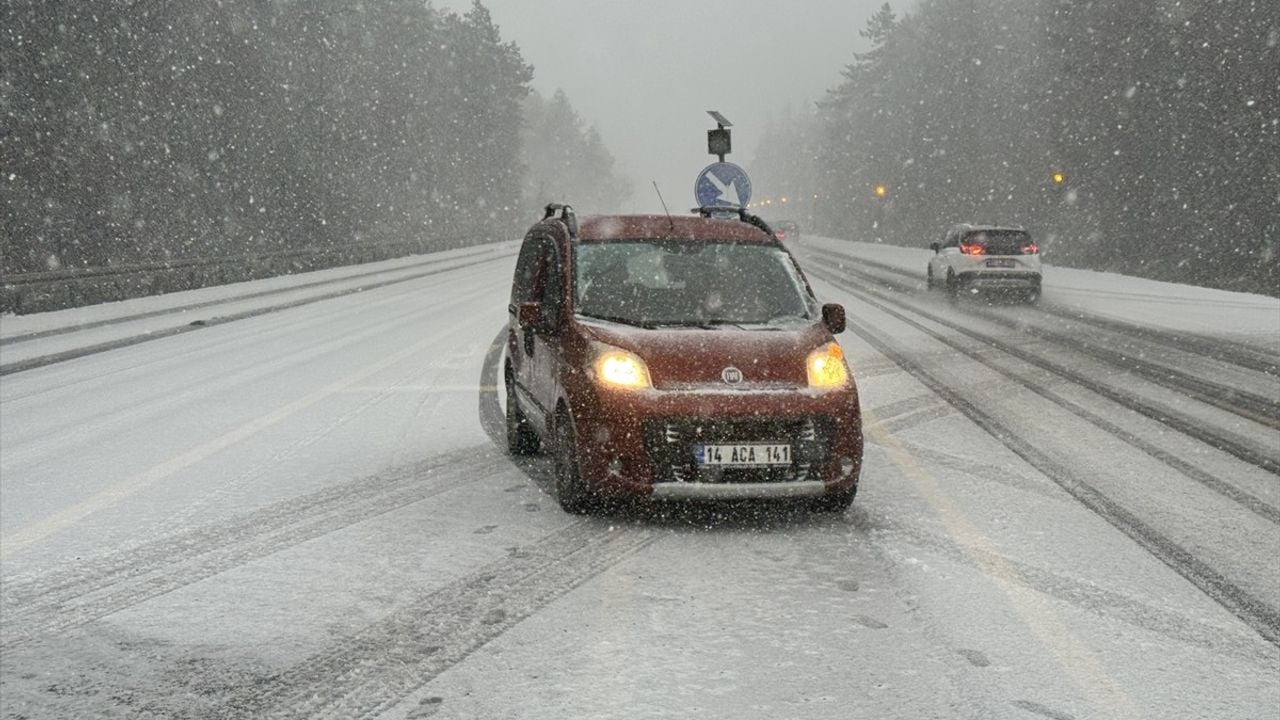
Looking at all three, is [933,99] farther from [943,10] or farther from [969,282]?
[969,282]

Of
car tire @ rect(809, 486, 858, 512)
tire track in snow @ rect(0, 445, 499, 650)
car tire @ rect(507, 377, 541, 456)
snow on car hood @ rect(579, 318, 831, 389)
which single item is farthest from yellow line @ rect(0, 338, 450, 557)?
car tire @ rect(809, 486, 858, 512)

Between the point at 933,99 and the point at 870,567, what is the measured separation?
6659cm

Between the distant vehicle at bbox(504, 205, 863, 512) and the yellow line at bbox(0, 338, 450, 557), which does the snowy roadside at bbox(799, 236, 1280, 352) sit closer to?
the distant vehicle at bbox(504, 205, 863, 512)

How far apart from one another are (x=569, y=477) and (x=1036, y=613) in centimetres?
267

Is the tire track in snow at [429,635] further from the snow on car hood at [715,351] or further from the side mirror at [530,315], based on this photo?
the side mirror at [530,315]

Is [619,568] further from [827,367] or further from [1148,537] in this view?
[1148,537]

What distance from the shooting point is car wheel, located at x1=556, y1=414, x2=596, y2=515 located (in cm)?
636

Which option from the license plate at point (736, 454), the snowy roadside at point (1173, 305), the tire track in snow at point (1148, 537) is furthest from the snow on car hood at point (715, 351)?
the snowy roadside at point (1173, 305)

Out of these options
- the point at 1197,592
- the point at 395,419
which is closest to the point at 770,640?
the point at 1197,592

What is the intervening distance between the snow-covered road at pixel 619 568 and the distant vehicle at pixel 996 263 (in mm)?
11677

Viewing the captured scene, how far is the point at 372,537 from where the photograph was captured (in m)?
6.01

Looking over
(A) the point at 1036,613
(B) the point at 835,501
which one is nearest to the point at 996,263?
(B) the point at 835,501

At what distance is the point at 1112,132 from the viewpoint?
1407 inches

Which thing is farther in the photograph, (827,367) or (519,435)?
(519,435)
